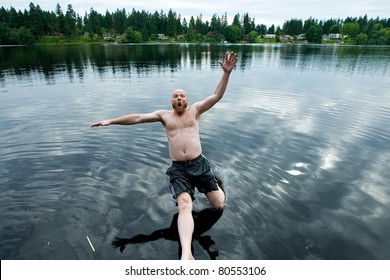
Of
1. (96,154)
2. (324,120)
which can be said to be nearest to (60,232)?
(96,154)

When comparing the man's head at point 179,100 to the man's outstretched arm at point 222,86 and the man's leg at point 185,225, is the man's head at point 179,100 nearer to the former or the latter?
the man's outstretched arm at point 222,86

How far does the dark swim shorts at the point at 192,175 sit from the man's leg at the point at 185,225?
0.37 metres

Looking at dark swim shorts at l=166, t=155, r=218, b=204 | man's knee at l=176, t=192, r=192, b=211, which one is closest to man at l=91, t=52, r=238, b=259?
dark swim shorts at l=166, t=155, r=218, b=204

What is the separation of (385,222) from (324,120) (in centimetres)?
904

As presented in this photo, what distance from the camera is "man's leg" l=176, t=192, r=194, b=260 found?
447cm

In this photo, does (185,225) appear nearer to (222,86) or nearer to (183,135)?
(183,135)

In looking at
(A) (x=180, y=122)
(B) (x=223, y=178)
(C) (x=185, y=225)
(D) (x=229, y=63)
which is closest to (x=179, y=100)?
(A) (x=180, y=122)

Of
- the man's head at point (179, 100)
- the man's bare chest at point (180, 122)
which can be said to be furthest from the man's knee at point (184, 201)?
the man's head at point (179, 100)

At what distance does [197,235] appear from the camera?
17.9ft

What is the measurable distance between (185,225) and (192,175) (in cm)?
132

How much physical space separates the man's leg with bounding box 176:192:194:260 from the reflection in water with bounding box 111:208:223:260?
49 cm

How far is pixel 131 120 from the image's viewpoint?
237 inches

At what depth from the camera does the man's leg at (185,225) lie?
4.47m

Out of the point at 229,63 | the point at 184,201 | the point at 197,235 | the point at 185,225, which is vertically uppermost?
the point at 229,63
